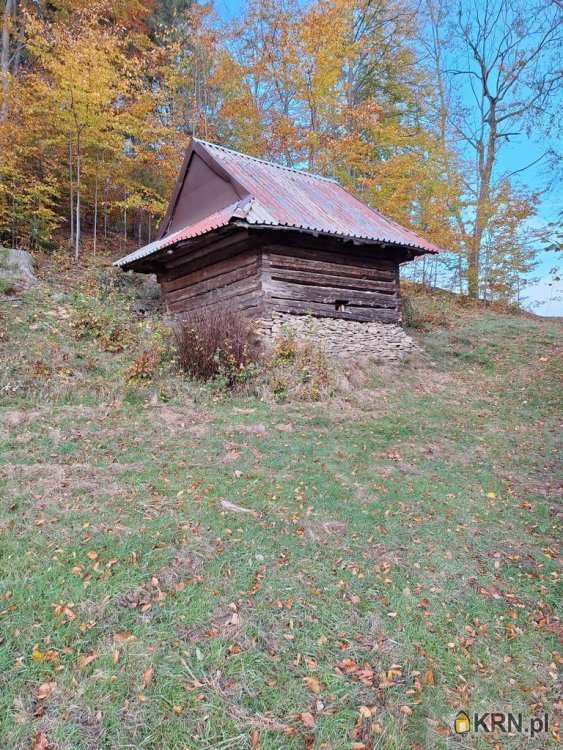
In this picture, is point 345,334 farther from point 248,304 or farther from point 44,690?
point 44,690

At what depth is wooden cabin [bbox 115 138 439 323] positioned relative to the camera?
9.52m

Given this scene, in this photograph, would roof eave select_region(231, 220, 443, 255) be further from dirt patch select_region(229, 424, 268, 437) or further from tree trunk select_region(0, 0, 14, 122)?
tree trunk select_region(0, 0, 14, 122)

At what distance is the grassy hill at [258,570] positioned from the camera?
2295 mm

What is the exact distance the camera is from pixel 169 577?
3123 mm

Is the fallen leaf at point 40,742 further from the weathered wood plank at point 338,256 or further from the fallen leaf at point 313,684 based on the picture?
the weathered wood plank at point 338,256

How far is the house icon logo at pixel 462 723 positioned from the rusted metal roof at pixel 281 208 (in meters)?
7.80

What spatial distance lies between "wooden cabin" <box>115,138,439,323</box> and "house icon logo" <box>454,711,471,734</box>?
25.4 feet

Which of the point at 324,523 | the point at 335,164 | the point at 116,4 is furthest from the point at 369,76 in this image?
the point at 324,523

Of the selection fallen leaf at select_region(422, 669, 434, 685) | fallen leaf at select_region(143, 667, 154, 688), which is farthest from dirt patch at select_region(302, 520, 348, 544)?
fallen leaf at select_region(143, 667, 154, 688)

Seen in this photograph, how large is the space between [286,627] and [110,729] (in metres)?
1.11

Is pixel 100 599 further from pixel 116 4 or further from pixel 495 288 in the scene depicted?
pixel 116 4

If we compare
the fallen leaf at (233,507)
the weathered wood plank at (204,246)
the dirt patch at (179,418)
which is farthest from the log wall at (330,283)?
the fallen leaf at (233,507)

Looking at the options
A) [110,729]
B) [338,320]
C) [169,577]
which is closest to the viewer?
[110,729]

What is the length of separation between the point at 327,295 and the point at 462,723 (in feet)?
29.1
